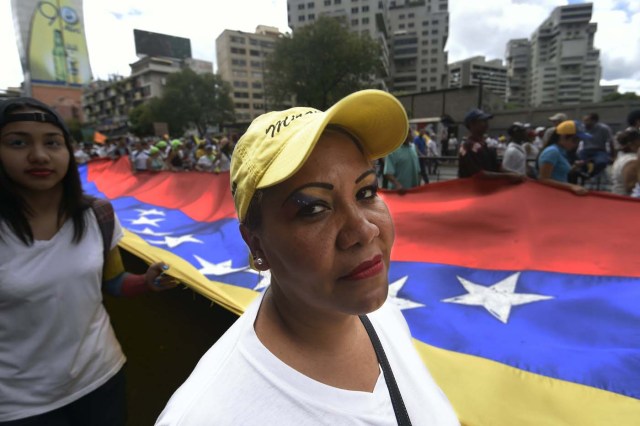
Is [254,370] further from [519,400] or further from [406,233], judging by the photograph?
[406,233]

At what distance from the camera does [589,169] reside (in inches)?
259

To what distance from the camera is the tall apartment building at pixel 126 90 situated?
77875 mm

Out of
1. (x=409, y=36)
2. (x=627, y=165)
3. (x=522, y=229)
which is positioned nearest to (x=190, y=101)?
(x=627, y=165)

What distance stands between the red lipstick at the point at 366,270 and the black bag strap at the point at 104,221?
148cm

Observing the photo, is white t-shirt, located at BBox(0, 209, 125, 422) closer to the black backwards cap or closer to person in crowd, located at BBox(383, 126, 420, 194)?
the black backwards cap

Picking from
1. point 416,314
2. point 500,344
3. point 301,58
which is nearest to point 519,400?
point 500,344

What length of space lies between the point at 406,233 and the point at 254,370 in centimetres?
269

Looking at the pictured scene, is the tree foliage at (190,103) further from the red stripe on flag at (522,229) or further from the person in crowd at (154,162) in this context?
the red stripe on flag at (522,229)

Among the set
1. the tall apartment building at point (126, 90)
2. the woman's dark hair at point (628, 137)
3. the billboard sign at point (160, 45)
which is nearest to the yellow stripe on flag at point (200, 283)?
the woman's dark hair at point (628, 137)

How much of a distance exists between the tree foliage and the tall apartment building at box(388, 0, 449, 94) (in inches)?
2582

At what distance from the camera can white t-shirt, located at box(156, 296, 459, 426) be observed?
75 centimetres

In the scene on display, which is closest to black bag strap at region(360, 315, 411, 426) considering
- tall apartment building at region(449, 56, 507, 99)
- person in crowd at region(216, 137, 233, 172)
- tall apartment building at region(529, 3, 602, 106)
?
person in crowd at region(216, 137, 233, 172)

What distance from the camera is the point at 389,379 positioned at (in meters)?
1.02

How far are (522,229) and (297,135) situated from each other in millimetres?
2722
